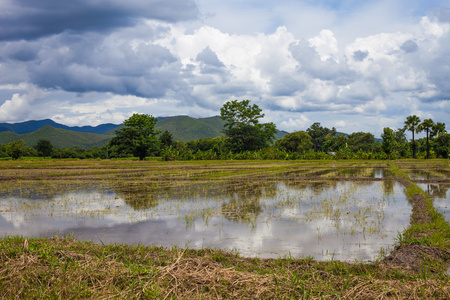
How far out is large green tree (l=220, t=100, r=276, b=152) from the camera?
6210cm

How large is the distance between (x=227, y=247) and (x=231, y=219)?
8.25ft

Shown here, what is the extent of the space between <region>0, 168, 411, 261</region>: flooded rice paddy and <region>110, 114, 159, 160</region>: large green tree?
124 feet

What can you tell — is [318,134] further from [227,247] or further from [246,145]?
[227,247]

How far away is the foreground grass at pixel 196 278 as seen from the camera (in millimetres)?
3908

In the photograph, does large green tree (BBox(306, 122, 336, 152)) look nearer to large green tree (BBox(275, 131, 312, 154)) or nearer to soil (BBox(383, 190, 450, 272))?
large green tree (BBox(275, 131, 312, 154))

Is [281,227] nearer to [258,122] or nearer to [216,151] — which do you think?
[216,151]

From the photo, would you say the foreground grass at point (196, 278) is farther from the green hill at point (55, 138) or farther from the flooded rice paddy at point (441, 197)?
the green hill at point (55, 138)

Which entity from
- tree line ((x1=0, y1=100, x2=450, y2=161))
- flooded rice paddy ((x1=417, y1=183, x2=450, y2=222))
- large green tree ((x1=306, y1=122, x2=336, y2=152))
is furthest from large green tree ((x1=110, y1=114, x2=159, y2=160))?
large green tree ((x1=306, y1=122, x2=336, y2=152))

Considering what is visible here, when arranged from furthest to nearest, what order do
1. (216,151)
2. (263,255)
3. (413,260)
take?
(216,151), (263,255), (413,260)

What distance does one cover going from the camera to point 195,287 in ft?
13.6

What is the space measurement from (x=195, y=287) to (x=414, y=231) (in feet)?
17.2

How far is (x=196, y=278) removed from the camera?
4289 millimetres

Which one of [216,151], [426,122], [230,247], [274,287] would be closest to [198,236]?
[230,247]

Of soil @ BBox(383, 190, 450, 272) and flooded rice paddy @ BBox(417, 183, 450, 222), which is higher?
soil @ BBox(383, 190, 450, 272)
